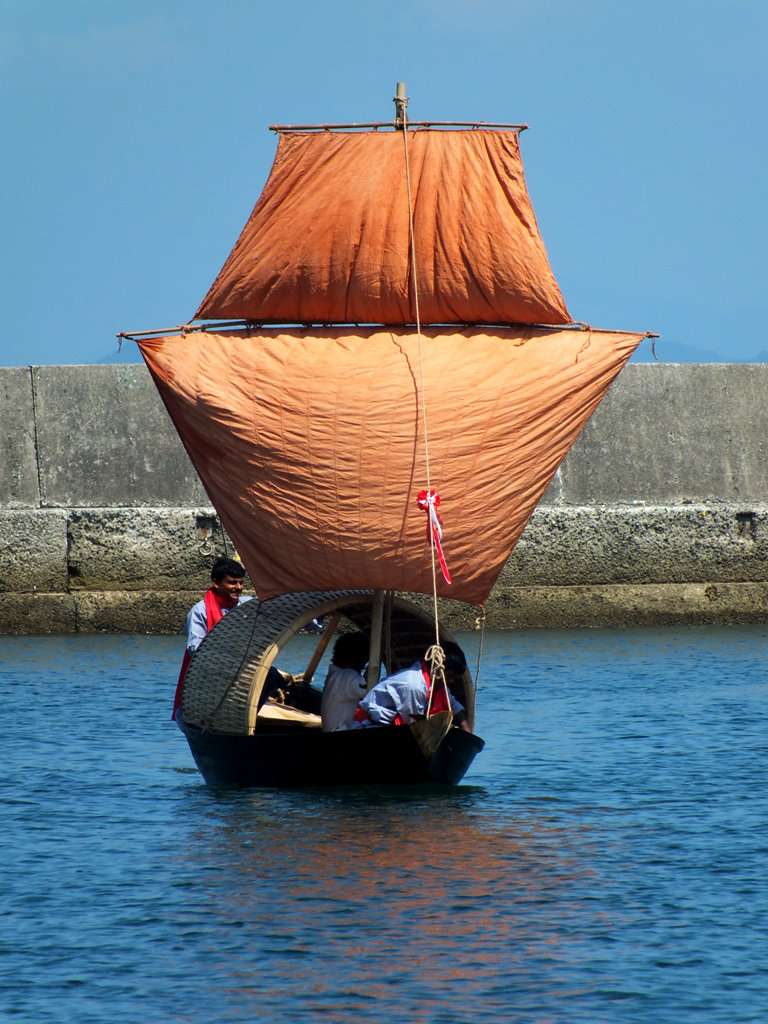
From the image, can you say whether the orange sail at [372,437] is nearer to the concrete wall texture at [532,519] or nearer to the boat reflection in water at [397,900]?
the boat reflection in water at [397,900]

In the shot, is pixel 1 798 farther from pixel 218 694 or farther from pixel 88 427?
pixel 88 427

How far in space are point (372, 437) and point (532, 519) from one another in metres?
5.60

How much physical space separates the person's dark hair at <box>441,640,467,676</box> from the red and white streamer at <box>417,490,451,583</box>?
39 cm

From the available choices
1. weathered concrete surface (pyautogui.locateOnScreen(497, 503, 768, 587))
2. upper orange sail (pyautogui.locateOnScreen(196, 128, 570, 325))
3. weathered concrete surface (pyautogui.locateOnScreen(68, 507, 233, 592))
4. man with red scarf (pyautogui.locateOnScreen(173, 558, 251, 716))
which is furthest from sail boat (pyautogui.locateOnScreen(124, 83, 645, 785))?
weathered concrete surface (pyautogui.locateOnScreen(497, 503, 768, 587))

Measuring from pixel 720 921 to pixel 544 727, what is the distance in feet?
15.0

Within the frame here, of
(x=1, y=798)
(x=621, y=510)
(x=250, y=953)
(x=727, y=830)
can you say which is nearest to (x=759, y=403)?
(x=621, y=510)

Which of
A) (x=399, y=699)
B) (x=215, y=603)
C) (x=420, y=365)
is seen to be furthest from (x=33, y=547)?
(x=399, y=699)

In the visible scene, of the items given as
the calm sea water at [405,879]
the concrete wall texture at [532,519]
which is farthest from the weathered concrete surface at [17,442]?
the calm sea water at [405,879]

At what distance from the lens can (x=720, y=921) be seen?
24.0 feet

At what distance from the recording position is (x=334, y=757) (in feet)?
30.3

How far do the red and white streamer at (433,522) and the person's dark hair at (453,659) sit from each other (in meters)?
0.39

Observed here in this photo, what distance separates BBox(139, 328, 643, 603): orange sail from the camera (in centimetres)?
1016

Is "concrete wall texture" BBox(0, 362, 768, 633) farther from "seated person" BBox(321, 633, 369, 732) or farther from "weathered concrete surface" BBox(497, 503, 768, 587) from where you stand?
"seated person" BBox(321, 633, 369, 732)

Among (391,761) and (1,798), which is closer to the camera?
(391,761)
